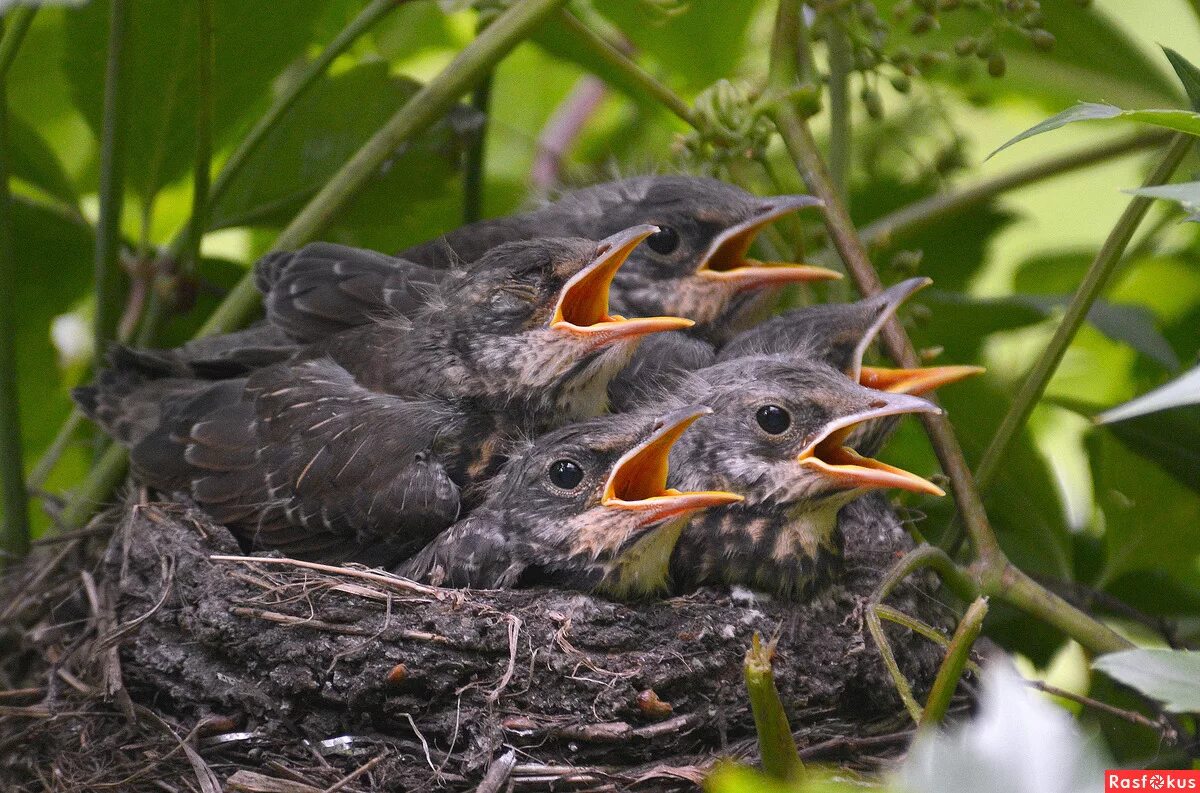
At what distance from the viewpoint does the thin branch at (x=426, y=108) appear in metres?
1.59

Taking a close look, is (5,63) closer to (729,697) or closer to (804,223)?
(729,697)

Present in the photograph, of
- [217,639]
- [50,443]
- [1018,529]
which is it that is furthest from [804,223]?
[50,443]

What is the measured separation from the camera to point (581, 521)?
1517mm

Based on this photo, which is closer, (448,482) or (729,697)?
A: (729,697)

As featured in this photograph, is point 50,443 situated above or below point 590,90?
below

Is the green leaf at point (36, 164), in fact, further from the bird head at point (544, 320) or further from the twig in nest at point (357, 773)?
the twig in nest at point (357, 773)

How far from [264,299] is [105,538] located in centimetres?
44

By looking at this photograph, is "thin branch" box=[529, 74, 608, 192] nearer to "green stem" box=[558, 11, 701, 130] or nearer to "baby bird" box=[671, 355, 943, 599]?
"green stem" box=[558, 11, 701, 130]

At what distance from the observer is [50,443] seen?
2186 mm

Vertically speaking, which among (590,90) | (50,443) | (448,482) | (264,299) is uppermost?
(590,90)

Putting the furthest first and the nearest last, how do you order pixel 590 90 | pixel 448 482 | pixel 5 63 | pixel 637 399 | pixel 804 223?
pixel 590 90, pixel 804 223, pixel 637 399, pixel 448 482, pixel 5 63

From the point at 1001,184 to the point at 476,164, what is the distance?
2.92 ft

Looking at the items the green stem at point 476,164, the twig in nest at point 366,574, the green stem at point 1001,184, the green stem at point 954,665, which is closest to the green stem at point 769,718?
the green stem at point 954,665

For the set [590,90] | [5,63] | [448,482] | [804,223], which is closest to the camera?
[5,63]
